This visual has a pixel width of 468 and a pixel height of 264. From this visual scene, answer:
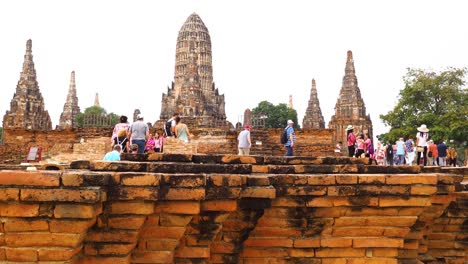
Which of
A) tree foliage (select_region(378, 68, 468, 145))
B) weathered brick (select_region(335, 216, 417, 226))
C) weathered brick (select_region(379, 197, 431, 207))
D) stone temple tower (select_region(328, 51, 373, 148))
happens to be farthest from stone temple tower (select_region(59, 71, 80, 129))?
weathered brick (select_region(379, 197, 431, 207))

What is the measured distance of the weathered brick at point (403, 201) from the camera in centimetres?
355

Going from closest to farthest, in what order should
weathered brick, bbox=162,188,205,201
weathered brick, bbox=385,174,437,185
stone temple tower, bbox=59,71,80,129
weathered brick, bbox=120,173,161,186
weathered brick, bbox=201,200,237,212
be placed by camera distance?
weathered brick, bbox=120,173,161,186 → weathered brick, bbox=162,188,205,201 → weathered brick, bbox=201,200,237,212 → weathered brick, bbox=385,174,437,185 → stone temple tower, bbox=59,71,80,129

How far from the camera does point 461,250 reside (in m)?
5.30

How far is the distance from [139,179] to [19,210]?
56 cm

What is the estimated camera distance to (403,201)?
140 inches

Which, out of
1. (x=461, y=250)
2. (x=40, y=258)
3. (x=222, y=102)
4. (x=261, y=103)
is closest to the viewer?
(x=40, y=258)

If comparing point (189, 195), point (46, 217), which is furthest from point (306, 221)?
point (46, 217)

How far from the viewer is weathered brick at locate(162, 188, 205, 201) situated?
278 centimetres

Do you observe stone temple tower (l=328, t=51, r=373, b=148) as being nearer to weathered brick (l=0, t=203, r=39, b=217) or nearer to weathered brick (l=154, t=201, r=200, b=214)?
weathered brick (l=154, t=201, r=200, b=214)

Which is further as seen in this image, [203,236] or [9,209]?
[203,236]

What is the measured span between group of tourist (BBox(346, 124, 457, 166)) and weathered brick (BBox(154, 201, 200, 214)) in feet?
33.9

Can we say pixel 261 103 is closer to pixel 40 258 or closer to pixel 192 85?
pixel 192 85

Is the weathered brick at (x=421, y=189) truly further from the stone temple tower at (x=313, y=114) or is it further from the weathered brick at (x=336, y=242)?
the stone temple tower at (x=313, y=114)

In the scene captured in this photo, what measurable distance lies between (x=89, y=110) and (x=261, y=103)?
21892mm
